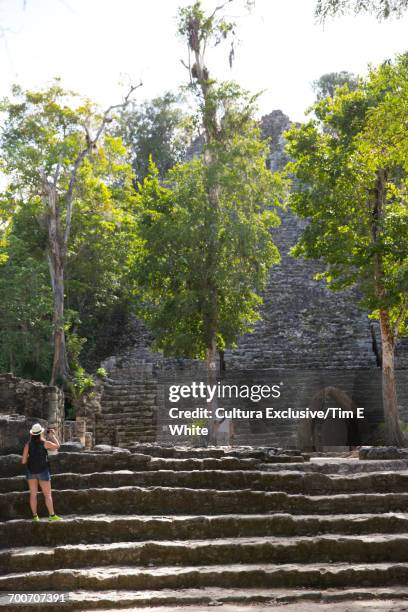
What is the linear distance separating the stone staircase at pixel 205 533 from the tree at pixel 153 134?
36014 millimetres

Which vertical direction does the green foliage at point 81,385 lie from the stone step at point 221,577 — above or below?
above

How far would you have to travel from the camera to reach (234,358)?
2698 centimetres

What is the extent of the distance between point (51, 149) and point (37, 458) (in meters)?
17.9

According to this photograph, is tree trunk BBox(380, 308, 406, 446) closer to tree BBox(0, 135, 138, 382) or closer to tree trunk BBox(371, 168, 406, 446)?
tree trunk BBox(371, 168, 406, 446)

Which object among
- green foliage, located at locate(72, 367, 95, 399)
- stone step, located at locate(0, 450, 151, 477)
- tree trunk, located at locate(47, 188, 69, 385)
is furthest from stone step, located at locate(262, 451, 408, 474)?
tree trunk, located at locate(47, 188, 69, 385)

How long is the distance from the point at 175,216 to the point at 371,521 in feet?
44.1

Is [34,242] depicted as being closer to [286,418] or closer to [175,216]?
[175,216]

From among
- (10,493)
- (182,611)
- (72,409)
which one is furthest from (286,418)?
(182,611)

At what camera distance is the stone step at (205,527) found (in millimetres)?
9047

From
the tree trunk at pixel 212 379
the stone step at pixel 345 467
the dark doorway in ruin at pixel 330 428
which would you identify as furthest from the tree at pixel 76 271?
the stone step at pixel 345 467

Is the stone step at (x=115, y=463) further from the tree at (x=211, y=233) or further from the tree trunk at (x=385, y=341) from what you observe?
the tree at (x=211, y=233)

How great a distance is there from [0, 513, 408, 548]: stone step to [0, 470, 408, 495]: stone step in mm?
913

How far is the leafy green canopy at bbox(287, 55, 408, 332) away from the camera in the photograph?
1814cm

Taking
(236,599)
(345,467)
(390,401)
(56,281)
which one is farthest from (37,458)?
(56,281)
